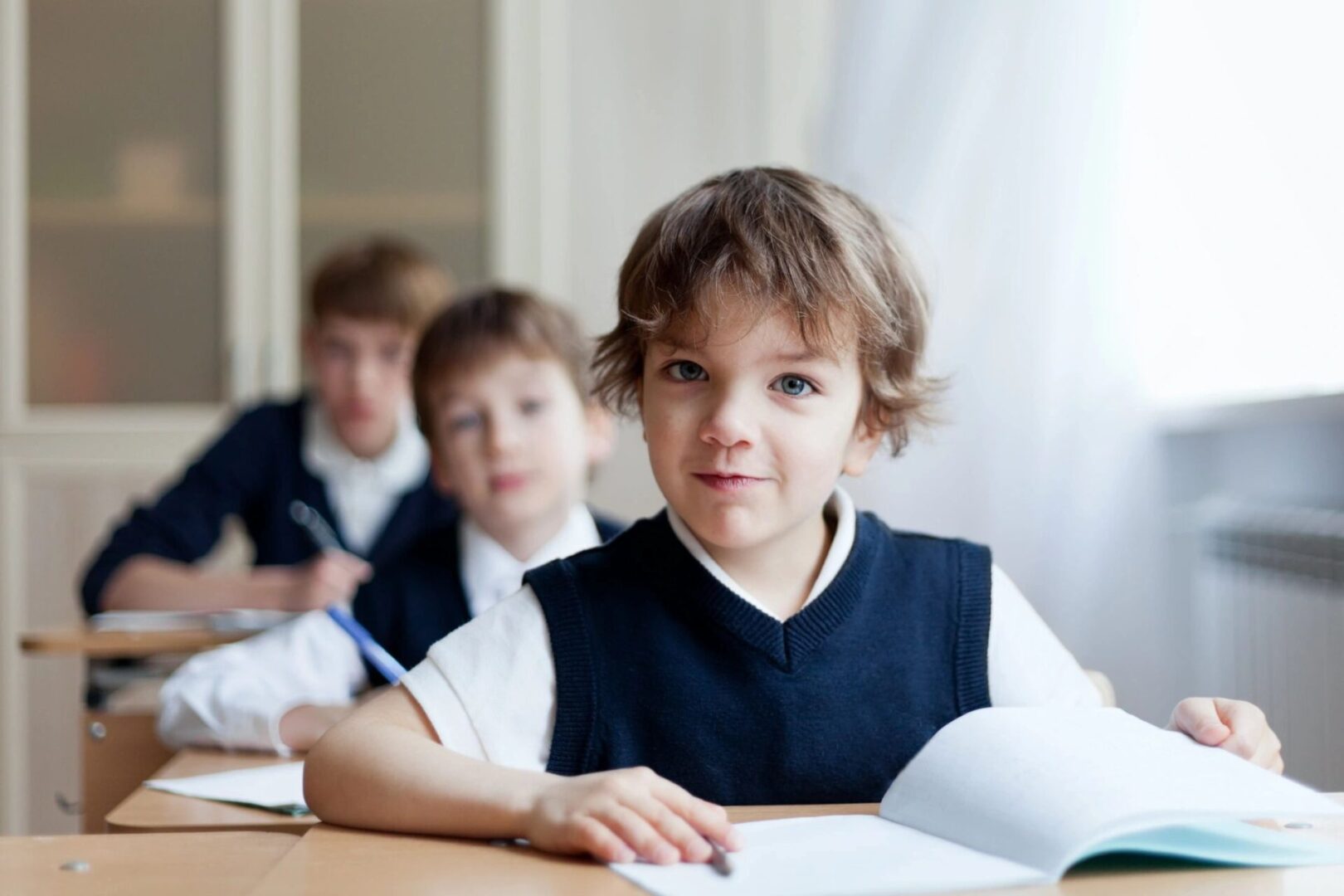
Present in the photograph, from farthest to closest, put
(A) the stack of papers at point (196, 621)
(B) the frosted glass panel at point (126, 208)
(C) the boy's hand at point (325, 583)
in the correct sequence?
1. (B) the frosted glass panel at point (126, 208)
2. (C) the boy's hand at point (325, 583)
3. (A) the stack of papers at point (196, 621)

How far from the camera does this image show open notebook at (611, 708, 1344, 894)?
67 centimetres

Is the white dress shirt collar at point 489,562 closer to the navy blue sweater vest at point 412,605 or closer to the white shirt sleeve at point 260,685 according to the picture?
the navy blue sweater vest at point 412,605

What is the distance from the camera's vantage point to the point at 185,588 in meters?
2.21

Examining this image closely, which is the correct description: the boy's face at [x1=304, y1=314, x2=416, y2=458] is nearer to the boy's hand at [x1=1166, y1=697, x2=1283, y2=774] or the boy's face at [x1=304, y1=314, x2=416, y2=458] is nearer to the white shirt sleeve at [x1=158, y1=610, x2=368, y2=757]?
the white shirt sleeve at [x1=158, y1=610, x2=368, y2=757]

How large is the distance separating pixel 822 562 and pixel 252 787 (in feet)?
1.53

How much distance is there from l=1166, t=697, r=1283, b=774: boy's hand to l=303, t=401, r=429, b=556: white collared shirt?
1647 millimetres

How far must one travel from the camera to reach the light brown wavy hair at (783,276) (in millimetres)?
997

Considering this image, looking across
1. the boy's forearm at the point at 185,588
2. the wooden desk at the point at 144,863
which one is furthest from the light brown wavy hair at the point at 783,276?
the boy's forearm at the point at 185,588

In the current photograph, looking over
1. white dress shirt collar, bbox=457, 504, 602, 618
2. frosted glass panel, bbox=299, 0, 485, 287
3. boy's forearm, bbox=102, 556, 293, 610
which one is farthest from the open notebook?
frosted glass panel, bbox=299, 0, 485, 287

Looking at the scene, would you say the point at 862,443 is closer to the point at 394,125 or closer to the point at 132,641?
the point at 132,641

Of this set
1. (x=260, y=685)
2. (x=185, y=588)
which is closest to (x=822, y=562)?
(x=260, y=685)

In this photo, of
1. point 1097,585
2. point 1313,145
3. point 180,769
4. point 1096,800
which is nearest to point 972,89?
point 1313,145

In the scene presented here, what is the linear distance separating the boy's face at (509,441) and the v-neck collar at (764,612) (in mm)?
703

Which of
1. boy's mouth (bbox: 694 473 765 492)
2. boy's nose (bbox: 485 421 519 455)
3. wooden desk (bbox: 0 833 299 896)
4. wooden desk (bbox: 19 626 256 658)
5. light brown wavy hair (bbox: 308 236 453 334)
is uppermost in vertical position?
light brown wavy hair (bbox: 308 236 453 334)
